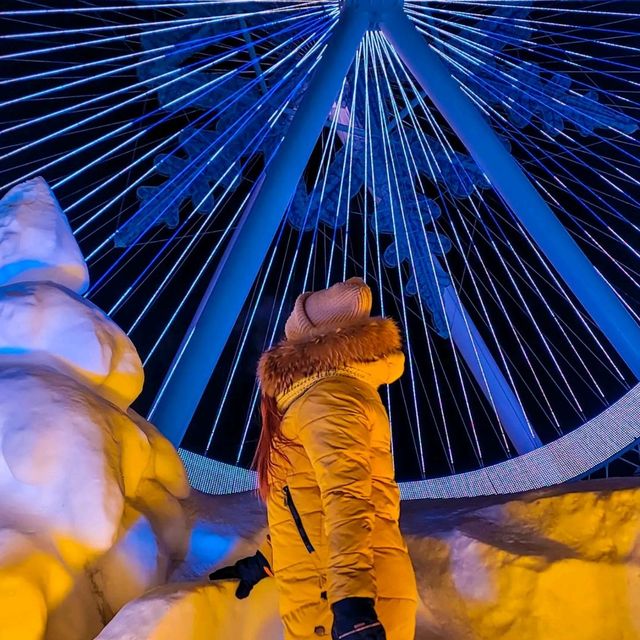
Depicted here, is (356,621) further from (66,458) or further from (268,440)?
(66,458)

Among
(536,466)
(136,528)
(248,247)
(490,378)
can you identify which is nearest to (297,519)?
(136,528)

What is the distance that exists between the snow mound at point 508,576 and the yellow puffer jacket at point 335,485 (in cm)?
52

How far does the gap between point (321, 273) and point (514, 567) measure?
7964mm

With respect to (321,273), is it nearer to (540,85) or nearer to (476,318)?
(476,318)

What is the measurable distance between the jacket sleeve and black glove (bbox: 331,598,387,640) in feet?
0.09

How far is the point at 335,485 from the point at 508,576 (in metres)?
1.27

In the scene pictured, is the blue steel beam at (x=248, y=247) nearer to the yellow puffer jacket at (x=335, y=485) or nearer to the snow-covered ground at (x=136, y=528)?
the snow-covered ground at (x=136, y=528)

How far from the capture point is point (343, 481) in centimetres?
244

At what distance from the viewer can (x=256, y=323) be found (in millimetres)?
11570

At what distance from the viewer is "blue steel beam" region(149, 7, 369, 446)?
4875 mm

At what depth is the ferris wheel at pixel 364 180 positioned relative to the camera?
587 centimetres

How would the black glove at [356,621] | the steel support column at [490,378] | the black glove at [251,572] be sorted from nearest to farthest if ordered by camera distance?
the black glove at [356,621] < the black glove at [251,572] < the steel support column at [490,378]

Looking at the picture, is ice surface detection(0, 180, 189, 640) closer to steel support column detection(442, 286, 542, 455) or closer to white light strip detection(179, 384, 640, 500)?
white light strip detection(179, 384, 640, 500)

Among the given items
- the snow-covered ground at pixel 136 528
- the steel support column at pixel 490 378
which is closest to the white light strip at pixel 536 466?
the steel support column at pixel 490 378
